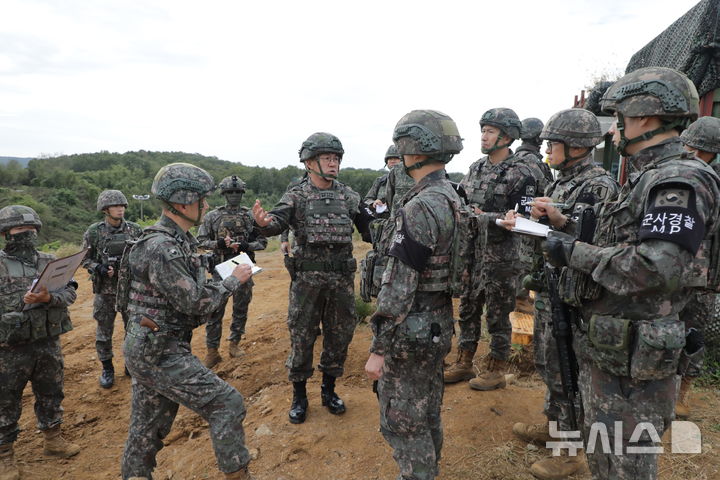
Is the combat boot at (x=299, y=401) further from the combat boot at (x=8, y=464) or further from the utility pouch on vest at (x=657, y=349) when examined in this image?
the utility pouch on vest at (x=657, y=349)

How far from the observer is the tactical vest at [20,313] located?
4121mm

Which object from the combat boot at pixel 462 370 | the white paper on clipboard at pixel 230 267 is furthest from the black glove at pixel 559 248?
the combat boot at pixel 462 370

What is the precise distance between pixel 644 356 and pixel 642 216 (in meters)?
0.75

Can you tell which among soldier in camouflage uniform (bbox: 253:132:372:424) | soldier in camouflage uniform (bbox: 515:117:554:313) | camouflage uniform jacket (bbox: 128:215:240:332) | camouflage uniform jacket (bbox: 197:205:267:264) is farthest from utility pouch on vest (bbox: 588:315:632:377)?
camouflage uniform jacket (bbox: 197:205:267:264)

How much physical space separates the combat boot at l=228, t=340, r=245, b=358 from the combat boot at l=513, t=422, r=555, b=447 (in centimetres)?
436

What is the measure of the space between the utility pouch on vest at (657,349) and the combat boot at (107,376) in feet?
21.2

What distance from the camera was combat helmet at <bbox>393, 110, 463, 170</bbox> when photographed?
3135mm

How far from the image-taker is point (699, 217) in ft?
7.31

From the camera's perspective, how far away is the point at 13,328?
412 cm

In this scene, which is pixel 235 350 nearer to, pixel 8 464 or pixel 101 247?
pixel 101 247

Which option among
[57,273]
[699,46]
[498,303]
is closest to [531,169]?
[498,303]

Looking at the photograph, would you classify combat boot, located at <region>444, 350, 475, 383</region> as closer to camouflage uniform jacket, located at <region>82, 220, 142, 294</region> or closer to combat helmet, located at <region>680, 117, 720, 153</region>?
combat helmet, located at <region>680, 117, 720, 153</region>

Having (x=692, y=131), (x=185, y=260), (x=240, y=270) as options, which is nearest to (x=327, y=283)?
(x=240, y=270)

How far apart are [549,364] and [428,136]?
2.08 m
